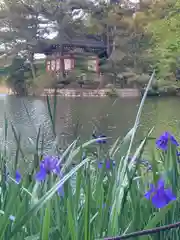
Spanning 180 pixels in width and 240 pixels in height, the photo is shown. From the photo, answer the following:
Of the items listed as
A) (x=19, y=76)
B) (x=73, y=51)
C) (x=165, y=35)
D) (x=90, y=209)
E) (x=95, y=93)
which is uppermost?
(x=165, y=35)

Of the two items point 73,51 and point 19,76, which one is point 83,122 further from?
point 73,51

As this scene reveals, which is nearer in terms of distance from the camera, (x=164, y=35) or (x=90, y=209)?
(x=90, y=209)

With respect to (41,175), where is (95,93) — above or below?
below

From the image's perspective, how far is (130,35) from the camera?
1284 cm

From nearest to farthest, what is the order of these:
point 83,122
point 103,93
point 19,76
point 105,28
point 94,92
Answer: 1. point 83,122
2. point 103,93
3. point 94,92
4. point 105,28
5. point 19,76

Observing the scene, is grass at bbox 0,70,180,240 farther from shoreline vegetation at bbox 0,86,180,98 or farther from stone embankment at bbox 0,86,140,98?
stone embankment at bbox 0,86,140,98

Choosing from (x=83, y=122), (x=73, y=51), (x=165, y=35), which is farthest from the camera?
(x=73, y=51)

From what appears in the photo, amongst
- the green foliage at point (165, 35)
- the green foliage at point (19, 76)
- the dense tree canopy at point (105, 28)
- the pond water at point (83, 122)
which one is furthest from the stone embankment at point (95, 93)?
the pond water at point (83, 122)

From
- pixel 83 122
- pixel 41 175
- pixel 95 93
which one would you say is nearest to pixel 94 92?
pixel 95 93

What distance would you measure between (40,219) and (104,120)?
17.6 ft

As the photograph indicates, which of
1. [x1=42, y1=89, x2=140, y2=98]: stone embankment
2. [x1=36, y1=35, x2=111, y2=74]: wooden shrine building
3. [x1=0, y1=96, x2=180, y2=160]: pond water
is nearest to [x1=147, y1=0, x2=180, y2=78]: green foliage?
[x1=42, y1=89, x2=140, y2=98]: stone embankment

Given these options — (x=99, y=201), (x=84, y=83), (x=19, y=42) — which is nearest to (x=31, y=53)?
(x=19, y=42)

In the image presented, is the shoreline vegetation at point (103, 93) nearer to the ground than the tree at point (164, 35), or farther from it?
nearer to the ground

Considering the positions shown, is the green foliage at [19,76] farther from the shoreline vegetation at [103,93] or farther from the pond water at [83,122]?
the pond water at [83,122]
